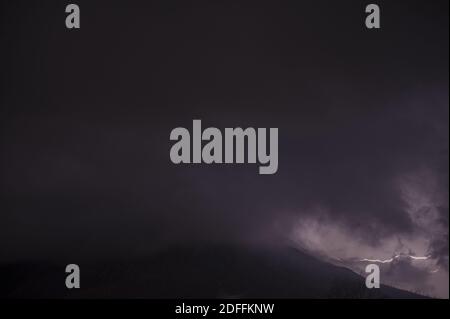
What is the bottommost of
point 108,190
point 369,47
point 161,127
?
point 108,190

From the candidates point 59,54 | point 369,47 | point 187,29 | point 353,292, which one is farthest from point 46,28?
point 353,292

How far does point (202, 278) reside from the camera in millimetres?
6680

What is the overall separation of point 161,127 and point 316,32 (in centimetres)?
206

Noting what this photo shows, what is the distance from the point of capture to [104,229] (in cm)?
654

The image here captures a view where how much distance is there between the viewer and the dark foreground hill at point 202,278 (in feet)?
21.3

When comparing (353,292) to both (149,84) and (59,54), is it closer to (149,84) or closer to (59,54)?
(149,84)

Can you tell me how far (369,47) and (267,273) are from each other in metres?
2.80

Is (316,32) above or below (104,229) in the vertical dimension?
above

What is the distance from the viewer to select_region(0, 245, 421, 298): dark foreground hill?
6488 mm
